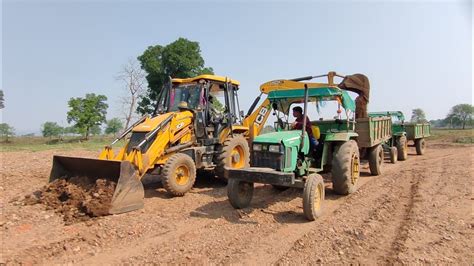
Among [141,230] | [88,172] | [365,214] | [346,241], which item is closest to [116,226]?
[141,230]

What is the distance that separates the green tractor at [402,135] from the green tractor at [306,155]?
160 inches

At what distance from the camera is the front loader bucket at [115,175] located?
563 centimetres

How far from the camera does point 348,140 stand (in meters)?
7.11

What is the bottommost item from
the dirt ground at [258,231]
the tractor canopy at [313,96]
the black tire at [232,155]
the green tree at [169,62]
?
the dirt ground at [258,231]

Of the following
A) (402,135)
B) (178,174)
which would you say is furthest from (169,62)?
(178,174)

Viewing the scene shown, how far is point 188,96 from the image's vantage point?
8.20 m

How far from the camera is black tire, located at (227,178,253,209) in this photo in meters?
5.84

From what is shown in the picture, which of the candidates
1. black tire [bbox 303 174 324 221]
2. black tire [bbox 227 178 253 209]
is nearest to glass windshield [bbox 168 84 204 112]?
black tire [bbox 227 178 253 209]

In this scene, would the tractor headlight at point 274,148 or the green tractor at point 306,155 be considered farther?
the tractor headlight at point 274,148

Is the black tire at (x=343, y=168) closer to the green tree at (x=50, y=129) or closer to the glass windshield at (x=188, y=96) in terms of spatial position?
the glass windshield at (x=188, y=96)

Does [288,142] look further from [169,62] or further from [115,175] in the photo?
[169,62]

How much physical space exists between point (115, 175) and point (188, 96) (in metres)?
2.98

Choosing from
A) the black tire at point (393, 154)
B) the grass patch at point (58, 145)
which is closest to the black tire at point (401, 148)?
the black tire at point (393, 154)

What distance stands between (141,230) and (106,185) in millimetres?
1309
